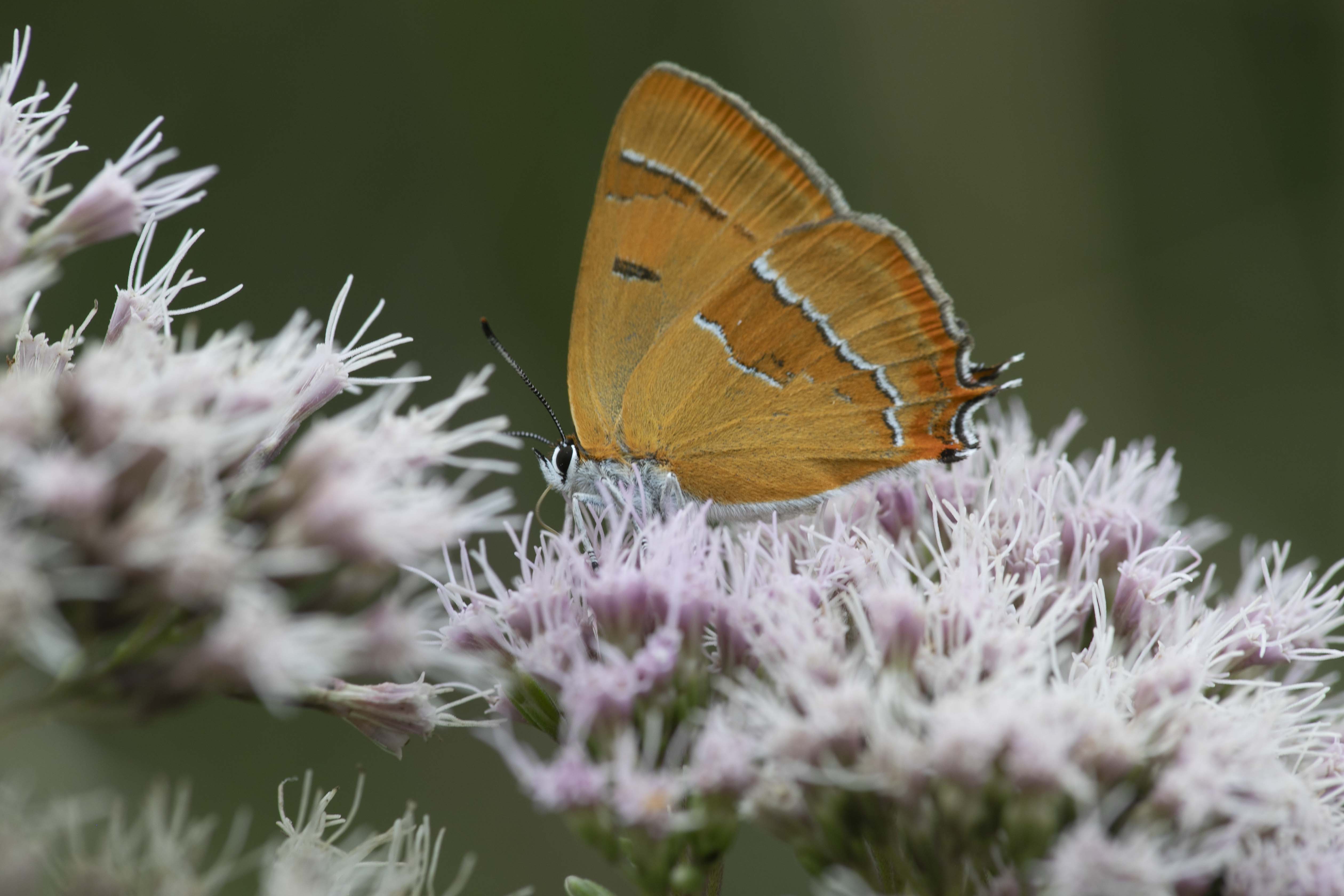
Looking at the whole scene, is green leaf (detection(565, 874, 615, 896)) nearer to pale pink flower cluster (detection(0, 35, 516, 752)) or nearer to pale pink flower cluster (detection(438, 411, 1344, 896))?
pale pink flower cluster (detection(438, 411, 1344, 896))

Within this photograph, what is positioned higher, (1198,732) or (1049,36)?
(1049,36)

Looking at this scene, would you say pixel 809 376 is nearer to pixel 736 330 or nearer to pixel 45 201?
pixel 736 330

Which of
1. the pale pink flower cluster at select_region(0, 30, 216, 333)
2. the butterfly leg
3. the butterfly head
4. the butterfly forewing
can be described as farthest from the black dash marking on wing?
the pale pink flower cluster at select_region(0, 30, 216, 333)

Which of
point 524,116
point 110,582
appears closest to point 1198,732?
point 110,582

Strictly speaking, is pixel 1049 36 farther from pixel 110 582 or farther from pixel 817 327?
pixel 110 582

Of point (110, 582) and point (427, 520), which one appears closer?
point (110, 582)

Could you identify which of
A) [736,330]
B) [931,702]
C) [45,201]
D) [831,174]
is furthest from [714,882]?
[831,174]
